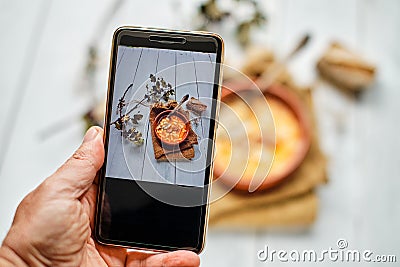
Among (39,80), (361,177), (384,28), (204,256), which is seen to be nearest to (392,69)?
(384,28)

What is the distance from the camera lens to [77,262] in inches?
21.4

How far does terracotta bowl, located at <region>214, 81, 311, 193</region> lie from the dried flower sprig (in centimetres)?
22

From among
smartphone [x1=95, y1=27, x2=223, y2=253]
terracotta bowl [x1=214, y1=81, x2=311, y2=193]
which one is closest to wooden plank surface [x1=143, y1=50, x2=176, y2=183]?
smartphone [x1=95, y1=27, x2=223, y2=253]

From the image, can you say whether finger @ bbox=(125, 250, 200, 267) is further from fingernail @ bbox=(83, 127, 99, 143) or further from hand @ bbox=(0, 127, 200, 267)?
fingernail @ bbox=(83, 127, 99, 143)

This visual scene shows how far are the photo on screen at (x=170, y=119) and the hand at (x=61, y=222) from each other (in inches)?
1.3

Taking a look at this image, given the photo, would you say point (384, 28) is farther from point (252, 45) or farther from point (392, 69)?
point (252, 45)

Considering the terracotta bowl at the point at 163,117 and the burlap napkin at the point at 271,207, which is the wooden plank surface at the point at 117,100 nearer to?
the terracotta bowl at the point at 163,117

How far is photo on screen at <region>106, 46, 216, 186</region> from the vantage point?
21.4 inches

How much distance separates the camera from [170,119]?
1.79 ft

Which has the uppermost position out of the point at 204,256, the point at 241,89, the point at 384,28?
the point at 384,28

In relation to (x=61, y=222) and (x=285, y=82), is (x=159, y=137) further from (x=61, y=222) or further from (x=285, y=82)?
(x=285, y=82)

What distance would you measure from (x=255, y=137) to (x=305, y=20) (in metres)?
0.25

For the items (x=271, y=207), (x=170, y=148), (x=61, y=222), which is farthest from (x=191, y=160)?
(x=271, y=207)

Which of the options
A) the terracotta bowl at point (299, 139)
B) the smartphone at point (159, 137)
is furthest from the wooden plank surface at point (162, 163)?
the terracotta bowl at point (299, 139)
